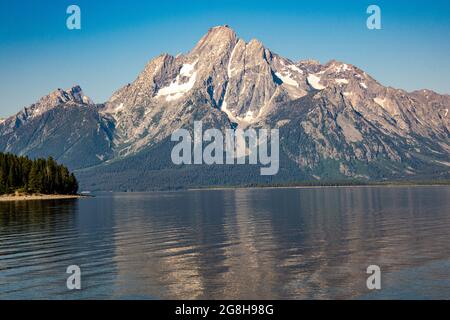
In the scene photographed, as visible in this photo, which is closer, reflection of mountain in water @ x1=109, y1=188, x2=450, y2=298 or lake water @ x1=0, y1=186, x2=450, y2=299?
lake water @ x1=0, y1=186, x2=450, y2=299

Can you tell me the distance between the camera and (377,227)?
119375mm

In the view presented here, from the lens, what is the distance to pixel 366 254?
8162 cm

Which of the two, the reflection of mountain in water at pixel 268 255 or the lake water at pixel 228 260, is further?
the reflection of mountain in water at pixel 268 255

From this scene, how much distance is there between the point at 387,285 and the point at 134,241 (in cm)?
5163

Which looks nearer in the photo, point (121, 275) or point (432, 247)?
point (121, 275)

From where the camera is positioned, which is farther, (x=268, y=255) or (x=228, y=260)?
(x=268, y=255)

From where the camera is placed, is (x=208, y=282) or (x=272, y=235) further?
(x=272, y=235)

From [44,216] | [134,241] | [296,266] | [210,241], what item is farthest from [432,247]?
[44,216]

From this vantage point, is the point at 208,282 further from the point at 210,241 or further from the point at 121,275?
the point at 210,241

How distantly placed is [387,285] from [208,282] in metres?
18.8

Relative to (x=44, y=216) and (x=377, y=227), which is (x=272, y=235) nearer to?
(x=377, y=227)

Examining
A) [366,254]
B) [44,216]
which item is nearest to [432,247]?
[366,254]
